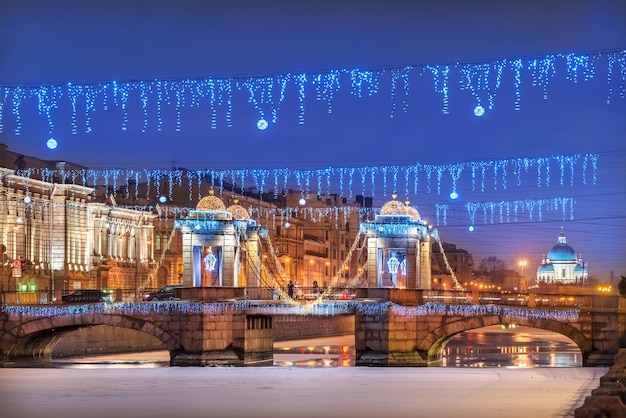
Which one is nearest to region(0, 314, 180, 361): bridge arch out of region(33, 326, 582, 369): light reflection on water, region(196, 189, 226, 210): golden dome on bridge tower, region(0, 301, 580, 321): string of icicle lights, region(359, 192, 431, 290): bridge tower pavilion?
region(0, 301, 580, 321): string of icicle lights

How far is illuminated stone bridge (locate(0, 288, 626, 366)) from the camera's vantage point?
65.8 m

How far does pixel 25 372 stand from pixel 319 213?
3569 inches

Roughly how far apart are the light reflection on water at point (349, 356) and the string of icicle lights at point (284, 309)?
9.46 ft

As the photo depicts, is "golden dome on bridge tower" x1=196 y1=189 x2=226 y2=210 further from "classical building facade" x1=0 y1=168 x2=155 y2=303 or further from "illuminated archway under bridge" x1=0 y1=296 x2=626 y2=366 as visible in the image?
"classical building facade" x1=0 y1=168 x2=155 y2=303

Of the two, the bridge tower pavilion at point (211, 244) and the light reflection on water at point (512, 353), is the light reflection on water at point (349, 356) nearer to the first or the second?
the light reflection on water at point (512, 353)

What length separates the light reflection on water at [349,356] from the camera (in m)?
72.5

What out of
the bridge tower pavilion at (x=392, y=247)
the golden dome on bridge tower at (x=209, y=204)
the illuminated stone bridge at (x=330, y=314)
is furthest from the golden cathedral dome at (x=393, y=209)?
the golden dome on bridge tower at (x=209, y=204)

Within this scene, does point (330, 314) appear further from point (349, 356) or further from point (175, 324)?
point (349, 356)

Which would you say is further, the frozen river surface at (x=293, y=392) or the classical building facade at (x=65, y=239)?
the classical building facade at (x=65, y=239)

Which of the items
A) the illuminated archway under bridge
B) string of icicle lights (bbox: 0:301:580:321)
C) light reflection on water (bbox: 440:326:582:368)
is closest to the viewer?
the illuminated archway under bridge

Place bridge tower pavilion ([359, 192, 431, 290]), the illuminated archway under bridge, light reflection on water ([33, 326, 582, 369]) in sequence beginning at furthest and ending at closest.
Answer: light reflection on water ([33, 326, 582, 369]), bridge tower pavilion ([359, 192, 431, 290]), the illuminated archway under bridge

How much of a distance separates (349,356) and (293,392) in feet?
125

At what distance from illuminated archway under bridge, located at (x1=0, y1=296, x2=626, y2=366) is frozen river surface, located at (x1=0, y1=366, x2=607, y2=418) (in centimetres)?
397

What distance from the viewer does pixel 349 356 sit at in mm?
85188
